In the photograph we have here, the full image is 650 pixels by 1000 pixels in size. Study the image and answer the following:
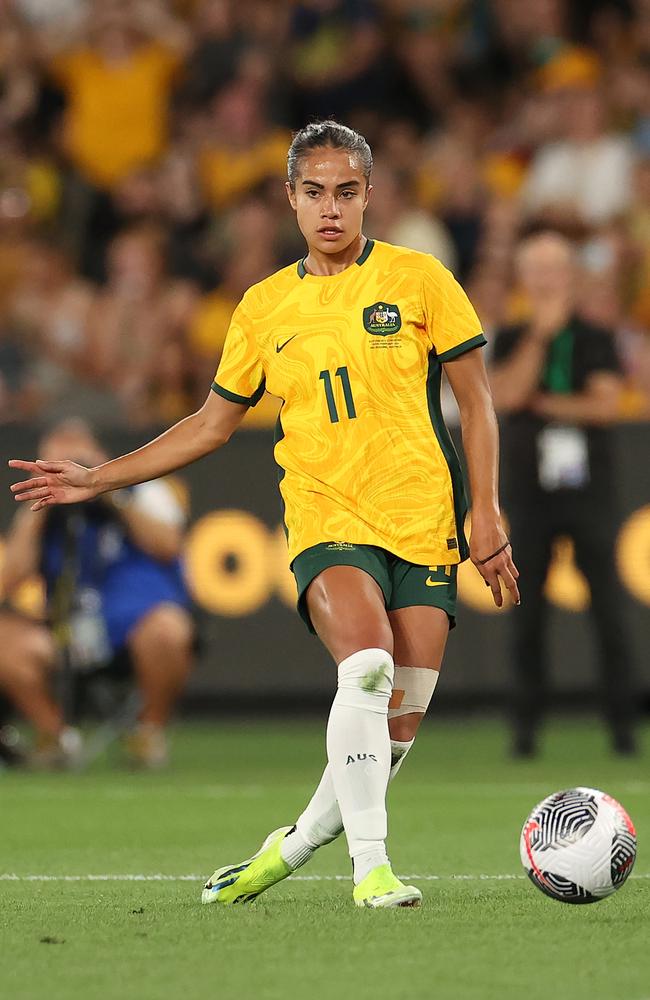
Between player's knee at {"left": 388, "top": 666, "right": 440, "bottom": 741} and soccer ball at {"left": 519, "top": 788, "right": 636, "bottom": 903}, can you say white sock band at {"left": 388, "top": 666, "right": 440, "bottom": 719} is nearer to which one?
player's knee at {"left": 388, "top": 666, "right": 440, "bottom": 741}

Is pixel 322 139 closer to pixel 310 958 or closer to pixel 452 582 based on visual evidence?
pixel 452 582

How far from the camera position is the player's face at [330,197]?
217 inches

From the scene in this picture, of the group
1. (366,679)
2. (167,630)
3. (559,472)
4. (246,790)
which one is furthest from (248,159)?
(366,679)

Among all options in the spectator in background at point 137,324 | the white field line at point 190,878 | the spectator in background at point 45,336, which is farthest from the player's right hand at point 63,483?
the spectator in background at point 45,336

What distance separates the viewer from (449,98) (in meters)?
15.3

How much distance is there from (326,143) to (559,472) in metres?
4.95

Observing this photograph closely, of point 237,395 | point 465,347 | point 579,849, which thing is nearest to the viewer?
point 579,849

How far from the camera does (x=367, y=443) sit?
5484 millimetres

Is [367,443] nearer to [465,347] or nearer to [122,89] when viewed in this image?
[465,347]

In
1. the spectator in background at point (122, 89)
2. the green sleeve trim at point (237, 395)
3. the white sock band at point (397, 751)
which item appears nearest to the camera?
the white sock band at point (397, 751)

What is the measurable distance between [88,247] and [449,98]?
10.00ft

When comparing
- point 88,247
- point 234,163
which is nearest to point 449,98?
point 234,163

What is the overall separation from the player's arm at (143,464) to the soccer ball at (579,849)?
1462 mm

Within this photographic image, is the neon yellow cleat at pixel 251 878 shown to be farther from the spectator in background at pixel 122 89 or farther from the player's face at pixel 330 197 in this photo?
the spectator in background at pixel 122 89
